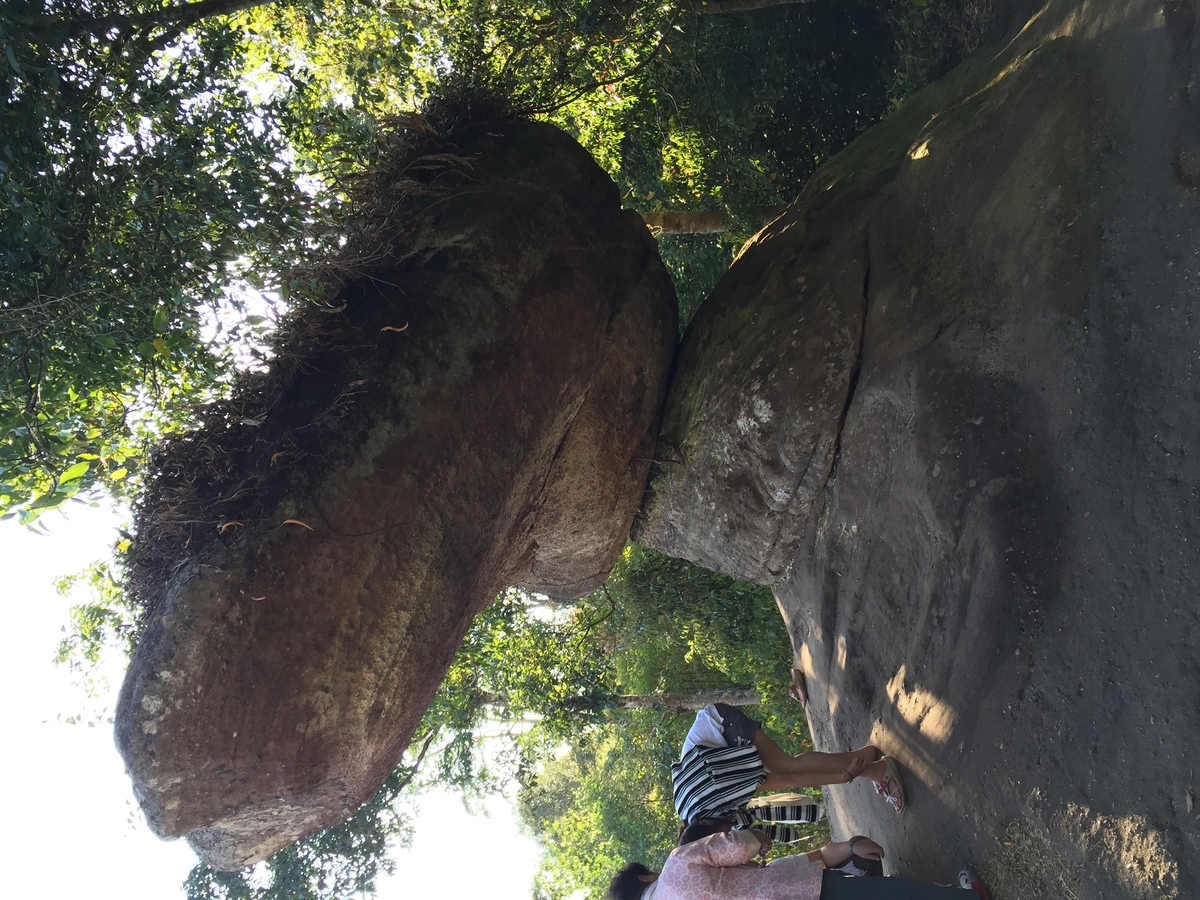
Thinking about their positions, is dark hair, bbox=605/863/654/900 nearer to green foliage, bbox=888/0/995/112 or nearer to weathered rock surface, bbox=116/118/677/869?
weathered rock surface, bbox=116/118/677/869

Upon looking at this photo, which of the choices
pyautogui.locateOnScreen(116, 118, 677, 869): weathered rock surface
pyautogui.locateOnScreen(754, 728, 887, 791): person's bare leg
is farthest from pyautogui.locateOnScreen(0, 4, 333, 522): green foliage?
pyautogui.locateOnScreen(754, 728, 887, 791): person's bare leg

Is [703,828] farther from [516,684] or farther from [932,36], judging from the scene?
[516,684]

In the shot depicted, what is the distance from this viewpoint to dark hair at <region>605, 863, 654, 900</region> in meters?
4.29

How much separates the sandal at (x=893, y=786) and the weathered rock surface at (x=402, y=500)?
2.39 m

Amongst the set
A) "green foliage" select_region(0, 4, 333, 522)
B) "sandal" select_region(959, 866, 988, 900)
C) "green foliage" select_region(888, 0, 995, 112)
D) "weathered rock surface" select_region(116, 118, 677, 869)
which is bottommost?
"sandal" select_region(959, 866, 988, 900)

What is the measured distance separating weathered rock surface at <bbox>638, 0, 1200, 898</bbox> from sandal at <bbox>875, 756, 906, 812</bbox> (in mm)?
86

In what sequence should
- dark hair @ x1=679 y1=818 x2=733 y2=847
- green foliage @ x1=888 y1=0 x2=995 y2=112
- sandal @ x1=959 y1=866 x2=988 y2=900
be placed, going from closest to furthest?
sandal @ x1=959 y1=866 x2=988 y2=900 < dark hair @ x1=679 y1=818 x2=733 y2=847 < green foliage @ x1=888 y1=0 x2=995 y2=112

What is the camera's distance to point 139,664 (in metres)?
3.64

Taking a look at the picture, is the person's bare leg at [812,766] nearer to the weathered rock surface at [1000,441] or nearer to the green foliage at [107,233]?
the weathered rock surface at [1000,441]

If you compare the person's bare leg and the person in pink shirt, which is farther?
the person's bare leg

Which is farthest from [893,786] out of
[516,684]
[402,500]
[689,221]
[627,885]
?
[516,684]

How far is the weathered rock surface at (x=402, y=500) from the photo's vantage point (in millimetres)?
3635

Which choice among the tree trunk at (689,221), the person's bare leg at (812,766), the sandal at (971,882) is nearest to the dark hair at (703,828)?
the person's bare leg at (812,766)

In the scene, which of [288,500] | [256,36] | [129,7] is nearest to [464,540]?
[288,500]
